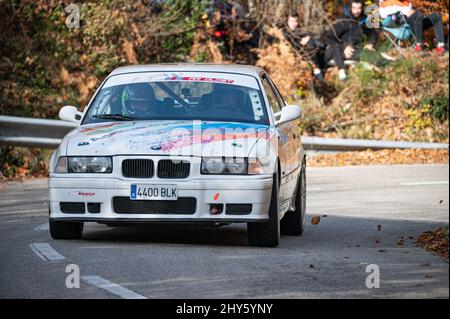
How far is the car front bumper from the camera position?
10.5m

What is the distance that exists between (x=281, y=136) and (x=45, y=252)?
2.51 meters

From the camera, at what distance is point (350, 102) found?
26.8 metres

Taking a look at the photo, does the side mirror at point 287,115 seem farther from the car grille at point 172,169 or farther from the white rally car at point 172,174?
the car grille at point 172,169

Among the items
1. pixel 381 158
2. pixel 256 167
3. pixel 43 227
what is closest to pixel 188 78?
pixel 256 167

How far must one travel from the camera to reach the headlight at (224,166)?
1059 centimetres

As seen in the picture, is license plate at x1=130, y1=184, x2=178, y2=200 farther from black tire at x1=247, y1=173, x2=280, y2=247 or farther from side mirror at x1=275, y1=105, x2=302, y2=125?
side mirror at x1=275, y1=105, x2=302, y2=125

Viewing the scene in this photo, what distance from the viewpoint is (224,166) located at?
1060cm

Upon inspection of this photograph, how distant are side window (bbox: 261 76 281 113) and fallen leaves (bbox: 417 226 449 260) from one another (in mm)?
1901

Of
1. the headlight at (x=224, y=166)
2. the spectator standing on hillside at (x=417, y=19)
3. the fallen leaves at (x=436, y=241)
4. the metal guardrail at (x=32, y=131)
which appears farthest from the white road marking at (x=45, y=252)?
the spectator standing on hillside at (x=417, y=19)

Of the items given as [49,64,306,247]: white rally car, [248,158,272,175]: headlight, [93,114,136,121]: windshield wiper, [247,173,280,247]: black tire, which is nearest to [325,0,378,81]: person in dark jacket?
[93,114,136,121]: windshield wiper

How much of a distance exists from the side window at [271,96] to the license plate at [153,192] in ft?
6.54

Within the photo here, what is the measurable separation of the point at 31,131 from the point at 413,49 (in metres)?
10.6
